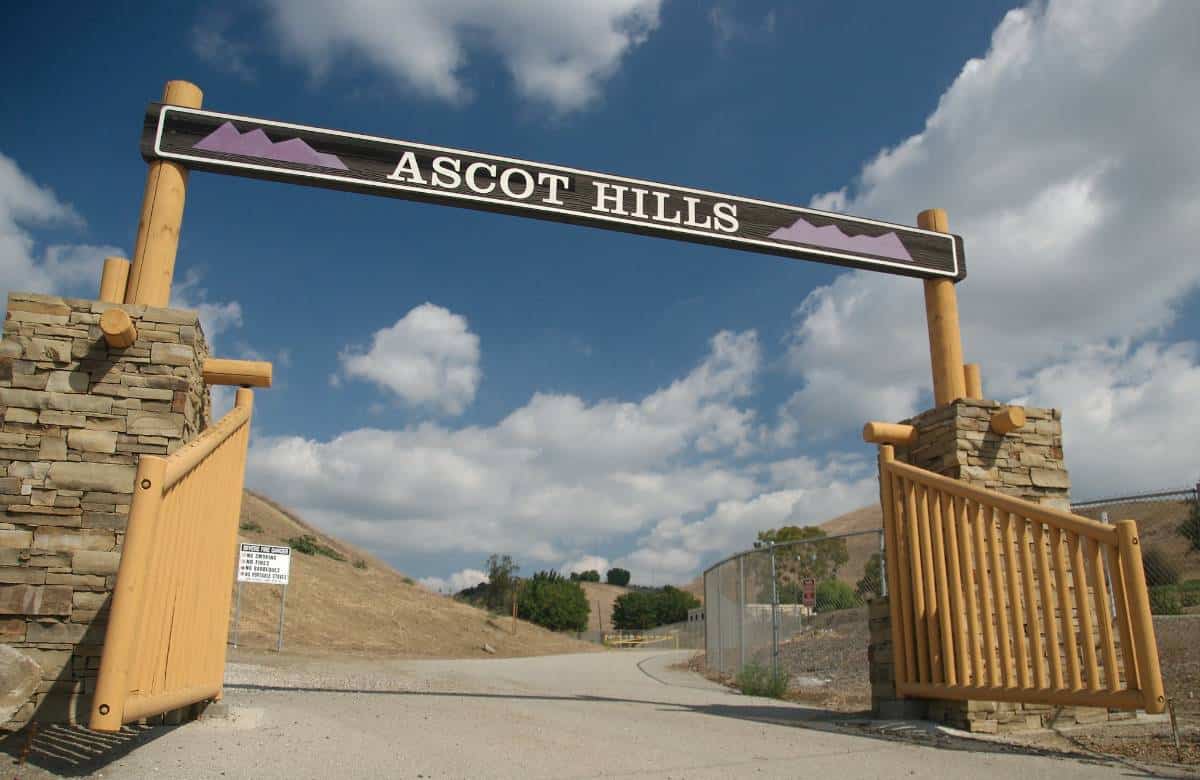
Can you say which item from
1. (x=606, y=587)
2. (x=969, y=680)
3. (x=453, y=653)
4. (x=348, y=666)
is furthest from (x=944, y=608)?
(x=606, y=587)

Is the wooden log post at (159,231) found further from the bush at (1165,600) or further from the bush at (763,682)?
the bush at (1165,600)

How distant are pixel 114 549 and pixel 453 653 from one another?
22.7m

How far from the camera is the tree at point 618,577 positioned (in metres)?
116

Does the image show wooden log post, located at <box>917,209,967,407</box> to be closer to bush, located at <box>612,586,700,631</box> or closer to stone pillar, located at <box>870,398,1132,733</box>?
stone pillar, located at <box>870,398,1132,733</box>

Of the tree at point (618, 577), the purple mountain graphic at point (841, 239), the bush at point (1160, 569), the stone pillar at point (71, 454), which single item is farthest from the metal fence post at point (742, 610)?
the tree at point (618, 577)

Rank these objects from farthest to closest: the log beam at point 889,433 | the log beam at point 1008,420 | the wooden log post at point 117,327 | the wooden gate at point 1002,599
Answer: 1. the log beam at point 889,433
2. the log beam at point 1008,420
3. the wooden log post at point 117,327
4. the wooden gate at point 1002,599

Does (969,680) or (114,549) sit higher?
(114,549)

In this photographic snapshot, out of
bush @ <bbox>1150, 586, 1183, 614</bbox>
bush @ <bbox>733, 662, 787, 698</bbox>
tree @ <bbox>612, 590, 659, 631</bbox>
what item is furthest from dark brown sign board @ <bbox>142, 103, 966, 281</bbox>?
tree @ <bbox>612, 590, 659, 631</bbox>

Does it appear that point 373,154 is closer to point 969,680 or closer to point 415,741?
point 415,741

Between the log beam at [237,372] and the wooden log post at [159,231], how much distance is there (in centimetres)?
62

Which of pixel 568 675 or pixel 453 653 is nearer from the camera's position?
pixel 568 675

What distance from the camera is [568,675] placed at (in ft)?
50.6

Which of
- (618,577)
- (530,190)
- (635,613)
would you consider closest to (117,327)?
(530,190)

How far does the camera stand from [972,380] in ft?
26.7
